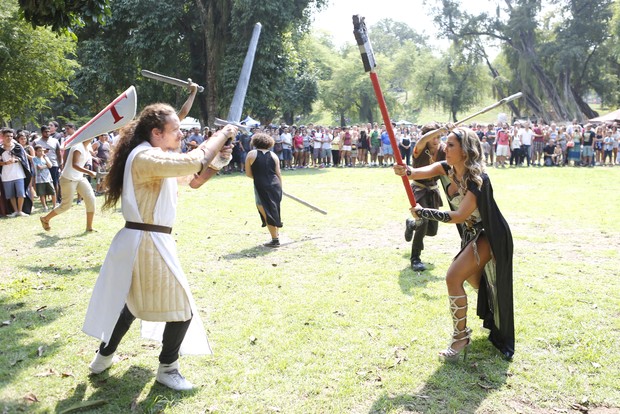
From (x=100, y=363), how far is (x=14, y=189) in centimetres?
973

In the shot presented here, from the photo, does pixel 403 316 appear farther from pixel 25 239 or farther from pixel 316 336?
pixel 25 239

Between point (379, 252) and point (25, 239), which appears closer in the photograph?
point (379, 252)

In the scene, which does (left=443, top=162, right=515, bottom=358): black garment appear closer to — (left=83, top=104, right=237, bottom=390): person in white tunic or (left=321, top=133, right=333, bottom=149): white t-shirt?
(left=83, top=104, right=237, bottom=390): person in white tunic

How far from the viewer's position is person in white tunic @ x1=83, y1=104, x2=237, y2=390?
3729mm

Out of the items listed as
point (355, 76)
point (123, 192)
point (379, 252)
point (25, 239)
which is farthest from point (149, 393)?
point (355, 76)

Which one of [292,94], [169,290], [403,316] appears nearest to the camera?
[169,290]

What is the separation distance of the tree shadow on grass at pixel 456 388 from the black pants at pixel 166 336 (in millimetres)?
1503

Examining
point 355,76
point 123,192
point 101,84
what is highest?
point 355,76

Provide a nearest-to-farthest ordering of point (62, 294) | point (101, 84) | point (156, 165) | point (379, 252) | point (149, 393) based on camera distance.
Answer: point (156, 165) < point (149, 393) < point (62, 294) < point (379, 252) < point (101, 84)

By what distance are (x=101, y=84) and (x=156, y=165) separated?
2386 centimetres

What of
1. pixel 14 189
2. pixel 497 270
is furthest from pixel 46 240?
pixel 497 270

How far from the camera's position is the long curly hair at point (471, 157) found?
14.1ft

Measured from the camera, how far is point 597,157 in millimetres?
24766

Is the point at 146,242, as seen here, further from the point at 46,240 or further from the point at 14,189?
the point at 14,189
